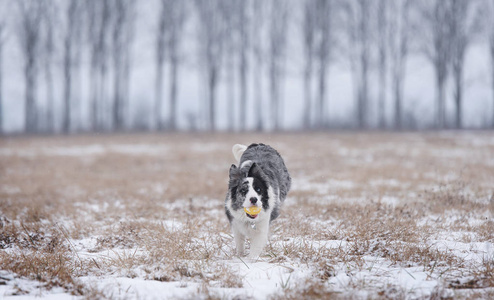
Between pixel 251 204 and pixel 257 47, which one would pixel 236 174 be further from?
pixel 257 47

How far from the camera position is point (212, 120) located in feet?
93.7

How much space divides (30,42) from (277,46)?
742 inches

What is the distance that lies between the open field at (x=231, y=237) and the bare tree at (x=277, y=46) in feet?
58.9

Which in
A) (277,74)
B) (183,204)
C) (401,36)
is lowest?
(183,204)

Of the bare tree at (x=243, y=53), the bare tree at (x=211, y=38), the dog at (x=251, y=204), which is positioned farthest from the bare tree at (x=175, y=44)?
the dog at (x=251, y=204)

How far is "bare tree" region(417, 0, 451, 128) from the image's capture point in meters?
27.1

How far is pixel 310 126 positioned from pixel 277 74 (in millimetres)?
4971

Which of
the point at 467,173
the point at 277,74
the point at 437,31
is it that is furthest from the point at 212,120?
the point at 467,173

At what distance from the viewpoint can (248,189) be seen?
456 cm

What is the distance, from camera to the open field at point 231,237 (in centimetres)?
358

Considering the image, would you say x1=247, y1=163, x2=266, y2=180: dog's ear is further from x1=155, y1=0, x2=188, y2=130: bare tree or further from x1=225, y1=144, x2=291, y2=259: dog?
x1=155, y1=0, x2=188, y2=130: bare tree

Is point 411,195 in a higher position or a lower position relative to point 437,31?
lower

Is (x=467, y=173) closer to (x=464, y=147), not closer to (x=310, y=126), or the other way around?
(x=464, y=147)

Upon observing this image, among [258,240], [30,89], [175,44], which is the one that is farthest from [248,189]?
[30,89]
